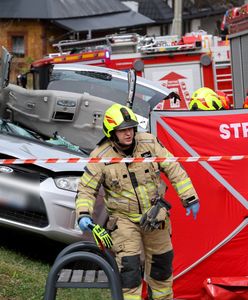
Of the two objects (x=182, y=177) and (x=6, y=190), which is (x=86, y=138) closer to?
(x=6, y=190)

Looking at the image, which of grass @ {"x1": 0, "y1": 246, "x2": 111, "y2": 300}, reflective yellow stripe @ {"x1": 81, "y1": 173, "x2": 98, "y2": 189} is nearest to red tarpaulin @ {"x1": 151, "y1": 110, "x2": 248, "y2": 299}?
grass @ {"x1": 0, "y1": 246, "x2": 111, "y2": 300}

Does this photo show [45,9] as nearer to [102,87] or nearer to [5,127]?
[102,87]

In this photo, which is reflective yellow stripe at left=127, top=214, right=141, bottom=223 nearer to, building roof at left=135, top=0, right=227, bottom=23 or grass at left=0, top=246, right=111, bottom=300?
grass at left=0, top=246, right=111, bottom=300

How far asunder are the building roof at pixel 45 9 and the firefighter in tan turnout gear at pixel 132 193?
2240 cm

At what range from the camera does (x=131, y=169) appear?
475 cm

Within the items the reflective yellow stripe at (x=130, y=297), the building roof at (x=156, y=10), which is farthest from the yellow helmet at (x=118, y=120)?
the building roof at (x=156, y=10)

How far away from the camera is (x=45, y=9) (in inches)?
1083

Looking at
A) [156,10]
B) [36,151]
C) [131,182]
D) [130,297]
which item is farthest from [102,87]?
[156,10]

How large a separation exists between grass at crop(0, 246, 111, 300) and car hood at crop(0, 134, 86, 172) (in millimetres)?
863

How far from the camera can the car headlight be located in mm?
6000

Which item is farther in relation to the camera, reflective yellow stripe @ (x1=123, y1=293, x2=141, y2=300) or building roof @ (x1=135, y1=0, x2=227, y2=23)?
building roof @ (x1=135, y1=0, x2=227, y2=23)

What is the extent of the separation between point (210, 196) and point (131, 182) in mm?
847

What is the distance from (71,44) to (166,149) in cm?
1085

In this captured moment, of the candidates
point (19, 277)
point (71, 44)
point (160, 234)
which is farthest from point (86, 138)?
point (71, 44)
